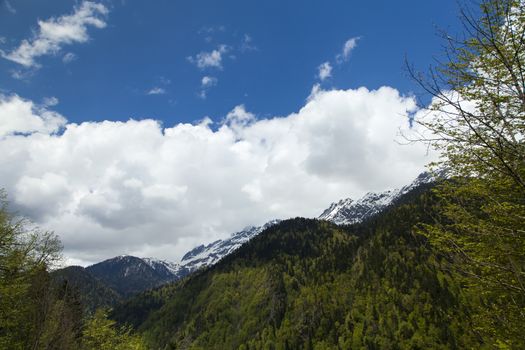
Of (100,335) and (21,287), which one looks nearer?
(21,287)

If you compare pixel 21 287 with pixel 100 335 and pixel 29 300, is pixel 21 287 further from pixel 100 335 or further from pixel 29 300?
pixel 100 335

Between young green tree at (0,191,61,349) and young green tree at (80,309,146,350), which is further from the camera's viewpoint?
young green tree at (80,309,146,350)

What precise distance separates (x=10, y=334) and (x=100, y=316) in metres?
22.6

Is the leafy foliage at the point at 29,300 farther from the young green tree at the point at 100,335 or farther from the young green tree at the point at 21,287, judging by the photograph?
the young green tree at the point at 100,335

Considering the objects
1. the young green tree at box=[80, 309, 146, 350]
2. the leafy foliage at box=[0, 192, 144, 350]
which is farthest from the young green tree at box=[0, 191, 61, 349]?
the young green tree at box=[80, 309, 146, 350]

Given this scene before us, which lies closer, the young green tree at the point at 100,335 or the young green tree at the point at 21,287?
the young green tree at the point at 21,287

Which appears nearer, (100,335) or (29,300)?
(29,300)

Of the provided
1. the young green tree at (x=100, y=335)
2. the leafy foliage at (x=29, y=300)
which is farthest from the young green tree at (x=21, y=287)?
the young green tree at (x=100, y=335)

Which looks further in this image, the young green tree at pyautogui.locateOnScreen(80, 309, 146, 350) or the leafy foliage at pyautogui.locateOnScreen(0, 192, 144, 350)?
the young green tree at pyautogui.locateOnScreen(80, 309, 146, 350)

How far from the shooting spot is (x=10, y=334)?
23.8 metres

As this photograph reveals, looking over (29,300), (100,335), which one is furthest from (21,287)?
(100,335)

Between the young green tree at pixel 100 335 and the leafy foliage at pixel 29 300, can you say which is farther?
the young green tree at pixel 100 335

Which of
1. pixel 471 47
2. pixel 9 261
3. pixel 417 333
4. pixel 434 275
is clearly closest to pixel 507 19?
pixel 471 47

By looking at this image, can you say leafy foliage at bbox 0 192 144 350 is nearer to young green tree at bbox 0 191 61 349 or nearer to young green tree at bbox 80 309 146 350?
young green tree at bbox 0 191 61 349
